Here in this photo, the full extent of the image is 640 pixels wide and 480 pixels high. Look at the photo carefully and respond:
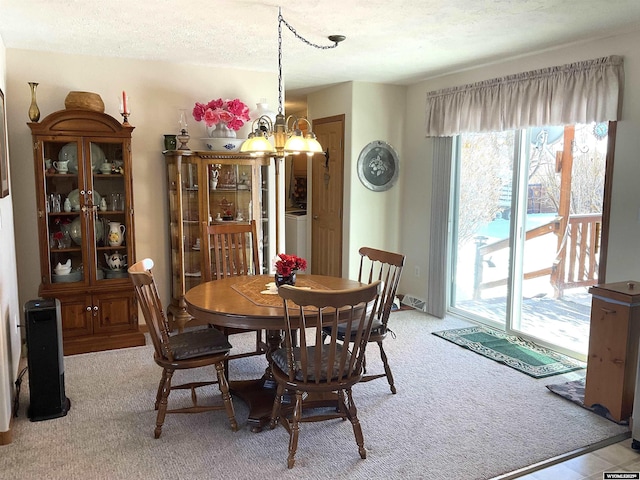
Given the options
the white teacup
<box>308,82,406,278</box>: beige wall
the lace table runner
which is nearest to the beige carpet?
the lace table runner

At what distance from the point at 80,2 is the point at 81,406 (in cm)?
241

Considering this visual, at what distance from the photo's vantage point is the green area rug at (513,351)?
3801 millimetres

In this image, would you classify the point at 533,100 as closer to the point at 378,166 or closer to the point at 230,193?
the point at 378,166

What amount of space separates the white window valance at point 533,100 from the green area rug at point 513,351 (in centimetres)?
182

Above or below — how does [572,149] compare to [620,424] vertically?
above

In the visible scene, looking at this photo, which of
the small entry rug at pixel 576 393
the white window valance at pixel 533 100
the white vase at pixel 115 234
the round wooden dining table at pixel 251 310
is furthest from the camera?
the white vase at pixel 115 234

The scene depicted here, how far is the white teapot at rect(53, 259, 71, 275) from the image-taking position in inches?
160

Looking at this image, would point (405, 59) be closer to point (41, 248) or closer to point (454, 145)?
point (454, 145)

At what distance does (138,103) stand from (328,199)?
2.35 meters

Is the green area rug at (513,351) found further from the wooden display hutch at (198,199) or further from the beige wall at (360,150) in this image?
the wooden display hutch at (198,199)

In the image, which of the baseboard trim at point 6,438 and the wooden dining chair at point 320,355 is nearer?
the wooden dining chair at point 320,355

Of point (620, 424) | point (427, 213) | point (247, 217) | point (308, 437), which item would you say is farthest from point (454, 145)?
point (308, 437)

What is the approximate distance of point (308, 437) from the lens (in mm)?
2803

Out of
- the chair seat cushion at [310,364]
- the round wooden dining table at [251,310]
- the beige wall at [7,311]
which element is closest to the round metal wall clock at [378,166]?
the round wooden dining table at [251,310]
